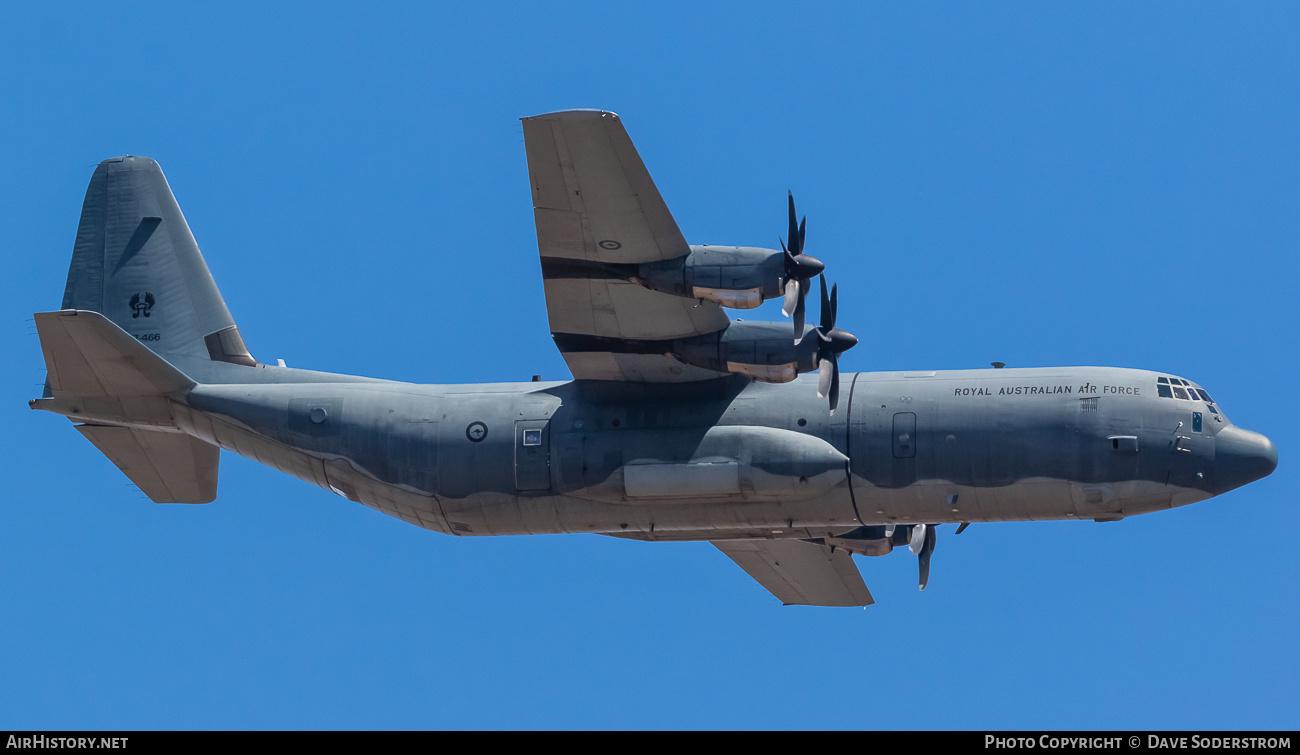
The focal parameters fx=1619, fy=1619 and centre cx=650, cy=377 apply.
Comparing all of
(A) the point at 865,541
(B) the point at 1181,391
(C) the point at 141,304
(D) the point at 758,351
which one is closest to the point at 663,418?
(D) the point at 758,351

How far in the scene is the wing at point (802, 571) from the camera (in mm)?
31656

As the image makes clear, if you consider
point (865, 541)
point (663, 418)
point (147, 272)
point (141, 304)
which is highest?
point (147, 272)

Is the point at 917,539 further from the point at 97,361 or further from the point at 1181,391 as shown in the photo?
the point at 97,361

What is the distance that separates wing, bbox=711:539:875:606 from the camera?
1246 inches

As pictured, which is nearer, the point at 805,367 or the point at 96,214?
the point at 805,367

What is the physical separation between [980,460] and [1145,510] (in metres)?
2.69

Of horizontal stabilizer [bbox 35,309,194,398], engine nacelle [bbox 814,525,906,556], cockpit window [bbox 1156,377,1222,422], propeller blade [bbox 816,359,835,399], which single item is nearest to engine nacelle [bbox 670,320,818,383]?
propeller blade [bbox 816,359,835,399]

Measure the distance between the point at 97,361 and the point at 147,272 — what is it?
3040 mm

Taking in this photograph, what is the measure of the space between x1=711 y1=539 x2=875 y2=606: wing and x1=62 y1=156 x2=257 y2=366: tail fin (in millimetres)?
10363

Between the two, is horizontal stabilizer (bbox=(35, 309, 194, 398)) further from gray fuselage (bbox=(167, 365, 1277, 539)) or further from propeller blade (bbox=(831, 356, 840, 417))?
propeller blade (bbox=(831, 356, 840, 417))

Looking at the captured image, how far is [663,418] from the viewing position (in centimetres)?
2705
